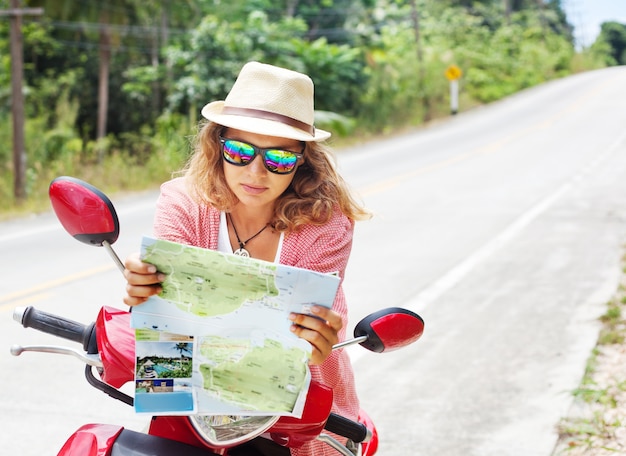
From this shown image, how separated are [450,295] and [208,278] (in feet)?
19.9

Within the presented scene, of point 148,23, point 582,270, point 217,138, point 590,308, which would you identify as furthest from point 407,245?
point 148,23

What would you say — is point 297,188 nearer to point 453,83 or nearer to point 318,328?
point 318,328

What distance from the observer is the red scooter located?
2.00 m

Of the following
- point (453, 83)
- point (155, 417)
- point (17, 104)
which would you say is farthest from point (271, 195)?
point (453, 83)

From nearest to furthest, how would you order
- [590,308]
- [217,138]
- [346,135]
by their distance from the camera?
[217,138] < [590,308] < [346,135]

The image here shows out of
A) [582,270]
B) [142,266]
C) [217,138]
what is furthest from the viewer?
[582,270]

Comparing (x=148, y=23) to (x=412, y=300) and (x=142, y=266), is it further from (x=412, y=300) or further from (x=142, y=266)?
(x=142, y=266)

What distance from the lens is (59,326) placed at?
2.32 meters

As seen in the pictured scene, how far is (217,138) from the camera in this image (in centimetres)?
266

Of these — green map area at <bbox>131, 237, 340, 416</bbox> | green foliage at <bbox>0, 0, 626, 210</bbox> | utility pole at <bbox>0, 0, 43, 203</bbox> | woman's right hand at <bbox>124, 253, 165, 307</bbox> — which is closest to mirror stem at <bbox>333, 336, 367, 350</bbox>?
green map area at <bbox>131, 237, 340, 416</bbox>

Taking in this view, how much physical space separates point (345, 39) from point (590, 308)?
95.4 feet

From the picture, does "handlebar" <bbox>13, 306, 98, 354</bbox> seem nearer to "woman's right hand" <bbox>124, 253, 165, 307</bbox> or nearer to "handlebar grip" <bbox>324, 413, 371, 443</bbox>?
"woman's right hand" <bbox>124, 253, 165, 307</bbox>

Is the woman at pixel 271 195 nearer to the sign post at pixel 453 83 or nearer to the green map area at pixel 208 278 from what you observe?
the green map area at pixel 208 278

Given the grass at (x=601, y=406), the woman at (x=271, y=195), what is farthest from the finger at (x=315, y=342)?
the grass at (x=601, y=406)
